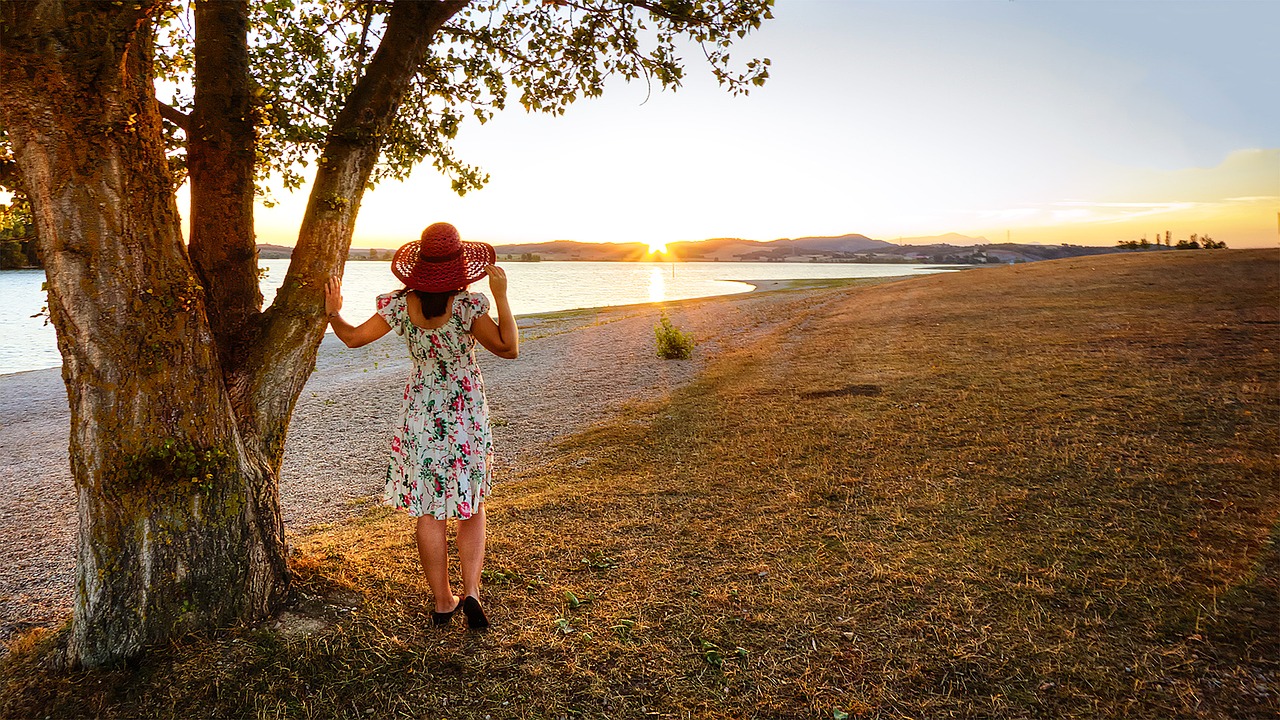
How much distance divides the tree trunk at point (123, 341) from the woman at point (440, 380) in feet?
2.88

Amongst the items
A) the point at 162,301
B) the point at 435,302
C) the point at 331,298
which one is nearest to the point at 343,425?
the point at 331,298

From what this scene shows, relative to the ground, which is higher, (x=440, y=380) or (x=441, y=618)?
(x=440, y=380)

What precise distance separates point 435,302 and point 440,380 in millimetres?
481

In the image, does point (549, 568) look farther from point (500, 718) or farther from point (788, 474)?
point (788, 474)

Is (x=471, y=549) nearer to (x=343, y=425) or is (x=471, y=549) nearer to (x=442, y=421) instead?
(x=442, y=421)

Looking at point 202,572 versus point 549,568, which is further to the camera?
point 549,568

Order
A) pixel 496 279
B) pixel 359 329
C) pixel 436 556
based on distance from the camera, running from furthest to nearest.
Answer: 1. pixel 436 556
2. pixel 359 329
3. pixel 496 279

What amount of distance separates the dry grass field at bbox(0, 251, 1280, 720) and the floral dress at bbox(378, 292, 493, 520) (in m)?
0.87

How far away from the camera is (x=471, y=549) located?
4148 mm

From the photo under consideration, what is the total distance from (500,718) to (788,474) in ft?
14.5

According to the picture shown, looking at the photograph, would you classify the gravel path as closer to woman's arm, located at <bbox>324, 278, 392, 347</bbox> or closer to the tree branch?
woman's arm, located at <bbox>324, 278, 392, 347</bbox>

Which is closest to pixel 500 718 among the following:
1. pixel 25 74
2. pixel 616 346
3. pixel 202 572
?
pixel 202 572

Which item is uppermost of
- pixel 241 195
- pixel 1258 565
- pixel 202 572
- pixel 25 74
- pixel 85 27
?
pixel 85 27

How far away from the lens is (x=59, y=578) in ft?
18.0
